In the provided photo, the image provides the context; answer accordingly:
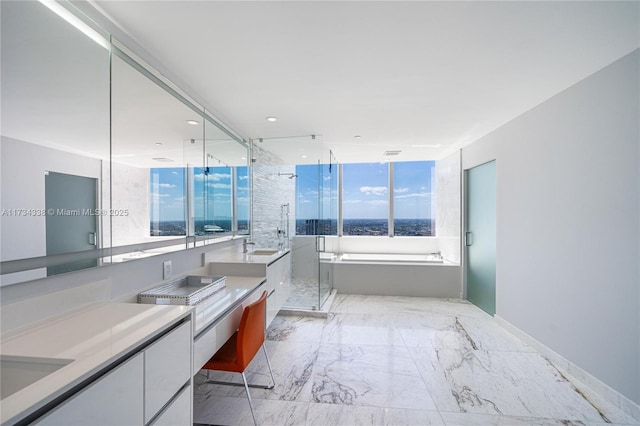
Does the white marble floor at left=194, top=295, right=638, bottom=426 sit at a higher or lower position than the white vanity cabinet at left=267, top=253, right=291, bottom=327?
lower

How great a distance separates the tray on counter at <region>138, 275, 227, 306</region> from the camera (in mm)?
1710

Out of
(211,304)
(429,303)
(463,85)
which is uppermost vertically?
(463,85)

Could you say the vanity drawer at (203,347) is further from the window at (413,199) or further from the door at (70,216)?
the window at (413,199)

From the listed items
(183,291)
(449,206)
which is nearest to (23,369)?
(183,291)

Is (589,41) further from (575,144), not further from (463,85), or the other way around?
(575,144)

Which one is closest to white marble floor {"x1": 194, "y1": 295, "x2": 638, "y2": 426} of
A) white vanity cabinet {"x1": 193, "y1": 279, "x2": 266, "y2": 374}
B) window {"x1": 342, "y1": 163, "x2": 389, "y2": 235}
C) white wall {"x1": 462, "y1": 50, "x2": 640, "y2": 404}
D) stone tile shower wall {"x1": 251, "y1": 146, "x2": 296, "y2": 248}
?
white wall {"x1": 462, "y1": 50, "x2": 640, "y2": 404}

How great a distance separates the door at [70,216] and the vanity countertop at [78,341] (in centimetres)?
25

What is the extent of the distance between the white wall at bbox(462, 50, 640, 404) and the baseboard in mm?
40

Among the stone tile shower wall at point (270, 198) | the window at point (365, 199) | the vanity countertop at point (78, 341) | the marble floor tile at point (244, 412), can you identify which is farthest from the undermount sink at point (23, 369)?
the window at point (365, 199)

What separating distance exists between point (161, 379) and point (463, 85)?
2.79 m

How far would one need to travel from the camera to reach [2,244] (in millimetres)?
1009

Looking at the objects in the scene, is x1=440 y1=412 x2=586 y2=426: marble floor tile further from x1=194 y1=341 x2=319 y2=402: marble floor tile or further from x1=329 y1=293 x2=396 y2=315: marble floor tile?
x1=329 y1=293 x2=396 y2=315: marble floor tile

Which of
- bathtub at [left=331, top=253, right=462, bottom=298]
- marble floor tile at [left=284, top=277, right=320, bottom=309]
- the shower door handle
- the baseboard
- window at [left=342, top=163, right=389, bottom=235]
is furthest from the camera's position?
window at [left=342, top=163, right=389, bottom=235]

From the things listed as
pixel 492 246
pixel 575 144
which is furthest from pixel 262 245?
pixel 575 144
